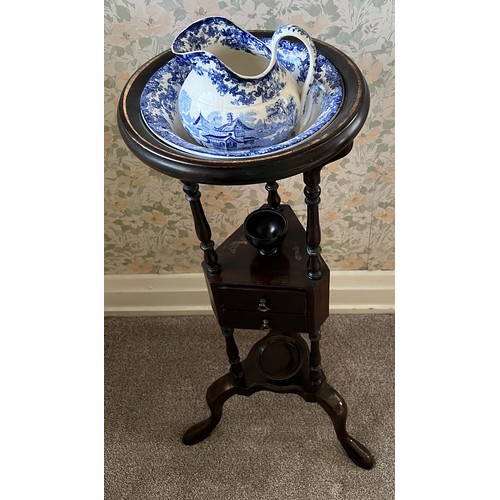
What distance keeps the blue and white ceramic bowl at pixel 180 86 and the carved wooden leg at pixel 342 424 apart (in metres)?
0.65

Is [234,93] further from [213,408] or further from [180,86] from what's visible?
→ [213,408]

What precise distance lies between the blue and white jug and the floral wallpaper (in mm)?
377

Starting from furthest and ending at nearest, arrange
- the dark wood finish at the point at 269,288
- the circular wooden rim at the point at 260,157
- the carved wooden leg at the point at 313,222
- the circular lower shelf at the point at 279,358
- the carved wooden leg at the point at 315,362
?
the circular lower shelf at the point at 279,358 → the carved wooden leg at the point at 315,362 → the dark wood finish at the point at 269,288 → the carved wooden leg at the point at 313,222 → the circular wooden rim at the point at 260,157

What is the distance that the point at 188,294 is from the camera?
68.1 inches

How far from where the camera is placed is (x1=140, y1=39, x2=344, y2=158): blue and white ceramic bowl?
2.79 ft

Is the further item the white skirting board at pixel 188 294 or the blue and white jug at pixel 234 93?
the white skirting board at pixel 188 294

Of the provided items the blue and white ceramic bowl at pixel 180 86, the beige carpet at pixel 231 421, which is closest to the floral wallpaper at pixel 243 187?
the beige carpet at pixel 231 421

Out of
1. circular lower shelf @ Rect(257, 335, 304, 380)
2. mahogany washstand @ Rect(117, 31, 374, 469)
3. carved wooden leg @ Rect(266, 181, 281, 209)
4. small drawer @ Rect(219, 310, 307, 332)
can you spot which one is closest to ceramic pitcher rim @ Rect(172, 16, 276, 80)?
mahogany washstand @ Rect(117, 31, 374, 469)

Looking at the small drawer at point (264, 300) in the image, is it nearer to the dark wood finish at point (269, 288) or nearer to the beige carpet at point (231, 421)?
the dark wood finish at point (269, 288)

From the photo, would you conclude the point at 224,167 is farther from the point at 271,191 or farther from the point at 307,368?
the point at 307,368

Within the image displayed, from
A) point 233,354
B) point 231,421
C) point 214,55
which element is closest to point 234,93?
point 214,55

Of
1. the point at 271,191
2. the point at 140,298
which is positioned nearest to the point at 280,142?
the point at 271,191

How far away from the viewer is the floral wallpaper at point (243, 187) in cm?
123

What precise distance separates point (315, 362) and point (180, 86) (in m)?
0.64
